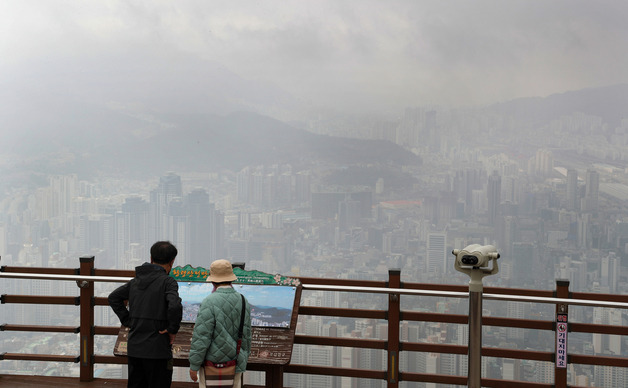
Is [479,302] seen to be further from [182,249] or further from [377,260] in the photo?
[182,249]

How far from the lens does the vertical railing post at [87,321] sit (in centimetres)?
483

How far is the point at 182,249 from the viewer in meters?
14.5

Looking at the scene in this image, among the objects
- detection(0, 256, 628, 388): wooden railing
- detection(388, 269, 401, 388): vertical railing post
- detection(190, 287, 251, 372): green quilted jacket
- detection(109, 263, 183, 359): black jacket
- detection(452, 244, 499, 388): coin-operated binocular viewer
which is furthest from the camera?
detection(388, 269, 401, 388): vertical railing post

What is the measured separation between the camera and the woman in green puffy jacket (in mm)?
3229

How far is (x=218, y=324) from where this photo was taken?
324 cm

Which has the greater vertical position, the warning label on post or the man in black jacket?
the man in black jacket

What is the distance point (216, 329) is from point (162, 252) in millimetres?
575

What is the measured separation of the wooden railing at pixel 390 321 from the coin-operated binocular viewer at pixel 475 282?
11.4 inches

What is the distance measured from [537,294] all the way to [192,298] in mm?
2535

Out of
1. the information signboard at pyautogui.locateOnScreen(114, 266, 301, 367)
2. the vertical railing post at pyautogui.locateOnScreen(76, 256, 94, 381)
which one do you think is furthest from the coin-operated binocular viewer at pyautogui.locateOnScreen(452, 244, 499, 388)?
the vertical railing post at pyautogui.locateOnScreen(76, 256, 94, 381)

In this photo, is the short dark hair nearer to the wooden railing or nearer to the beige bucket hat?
the beige bucket hat

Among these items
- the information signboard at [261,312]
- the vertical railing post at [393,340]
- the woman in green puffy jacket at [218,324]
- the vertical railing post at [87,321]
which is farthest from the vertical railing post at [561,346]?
the vertical railing post at [87,321]

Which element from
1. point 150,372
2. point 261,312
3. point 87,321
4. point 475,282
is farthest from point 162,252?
point 475,282

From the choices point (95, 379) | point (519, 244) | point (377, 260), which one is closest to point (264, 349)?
point (95, 379)
